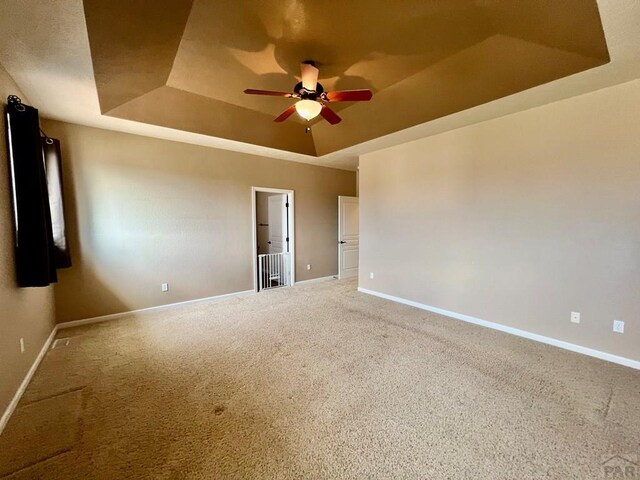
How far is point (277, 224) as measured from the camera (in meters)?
6.15

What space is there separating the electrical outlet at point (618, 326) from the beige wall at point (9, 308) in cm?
520

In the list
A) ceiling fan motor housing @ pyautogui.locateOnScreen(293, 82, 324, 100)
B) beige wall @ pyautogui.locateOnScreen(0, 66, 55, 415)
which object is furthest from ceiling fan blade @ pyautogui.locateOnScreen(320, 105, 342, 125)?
beige wall @ pyautogui.locateOnScreen(0, 66, 55, 415)

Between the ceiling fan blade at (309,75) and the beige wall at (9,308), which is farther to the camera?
the ceiling fan blade at (309,75)

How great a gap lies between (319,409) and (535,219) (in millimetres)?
3144

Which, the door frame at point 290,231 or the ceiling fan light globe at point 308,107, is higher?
the ceiling fan light globe at point 308,107

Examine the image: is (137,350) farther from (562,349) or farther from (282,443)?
(562,349)

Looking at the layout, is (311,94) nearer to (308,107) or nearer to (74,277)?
(308,107)

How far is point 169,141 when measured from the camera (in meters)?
4.16

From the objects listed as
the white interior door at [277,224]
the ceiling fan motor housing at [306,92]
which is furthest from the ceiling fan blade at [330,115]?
the white interior door at [277,224]

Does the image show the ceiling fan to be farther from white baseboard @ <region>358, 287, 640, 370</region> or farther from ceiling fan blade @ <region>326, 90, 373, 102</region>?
white baseboard @ <region>358, 287, 640, 370</region>

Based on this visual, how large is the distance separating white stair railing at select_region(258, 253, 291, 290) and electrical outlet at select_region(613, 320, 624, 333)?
4746 millimetres

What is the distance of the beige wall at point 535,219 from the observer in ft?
8.45

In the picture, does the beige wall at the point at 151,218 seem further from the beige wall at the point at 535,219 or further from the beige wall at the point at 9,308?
the beige wall at the point at 535,219

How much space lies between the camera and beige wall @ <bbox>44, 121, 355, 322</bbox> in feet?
11.7
